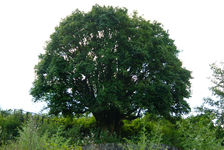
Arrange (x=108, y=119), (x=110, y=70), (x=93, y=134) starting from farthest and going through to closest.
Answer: (x=108, y=119)
(x=110, y=70)
(x=93, y=134)

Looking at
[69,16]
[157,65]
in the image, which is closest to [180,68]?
[157,65]

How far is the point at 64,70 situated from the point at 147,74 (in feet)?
21.0

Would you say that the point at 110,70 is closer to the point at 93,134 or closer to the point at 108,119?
the point at 108,119

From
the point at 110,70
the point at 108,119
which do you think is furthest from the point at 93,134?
the point at 110,70

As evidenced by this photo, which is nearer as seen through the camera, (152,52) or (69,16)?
(152,52)

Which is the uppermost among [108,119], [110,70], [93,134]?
[110,70]

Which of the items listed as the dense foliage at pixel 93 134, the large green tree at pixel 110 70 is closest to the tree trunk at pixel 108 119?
the large green tree at pixel 110 70

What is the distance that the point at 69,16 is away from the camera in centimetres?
2042

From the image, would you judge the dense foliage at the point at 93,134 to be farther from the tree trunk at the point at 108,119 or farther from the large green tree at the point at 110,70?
the large green tree at the point at 110,70

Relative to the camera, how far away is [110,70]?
18.7 m

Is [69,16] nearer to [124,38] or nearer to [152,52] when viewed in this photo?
[124,38]

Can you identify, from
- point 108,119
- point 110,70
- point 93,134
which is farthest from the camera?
point 108,119

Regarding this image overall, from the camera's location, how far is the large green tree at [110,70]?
17312 millimetres

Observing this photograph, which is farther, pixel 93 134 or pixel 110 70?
pixel 110 70
